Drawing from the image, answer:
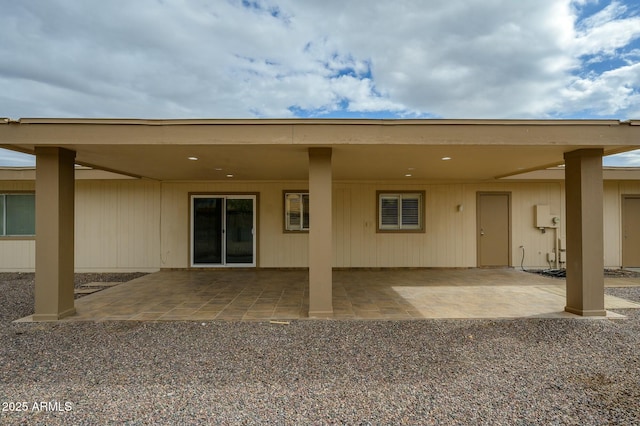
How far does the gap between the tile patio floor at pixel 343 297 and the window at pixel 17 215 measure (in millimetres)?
4062

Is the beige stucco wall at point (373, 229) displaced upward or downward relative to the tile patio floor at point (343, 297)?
upward

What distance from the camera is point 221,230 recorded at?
8508 mm

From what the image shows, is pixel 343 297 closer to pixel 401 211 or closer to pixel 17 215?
pixel 401 211

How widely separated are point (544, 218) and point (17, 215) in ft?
47.2

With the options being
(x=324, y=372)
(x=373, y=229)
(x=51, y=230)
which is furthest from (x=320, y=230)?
(x=373, y=229)

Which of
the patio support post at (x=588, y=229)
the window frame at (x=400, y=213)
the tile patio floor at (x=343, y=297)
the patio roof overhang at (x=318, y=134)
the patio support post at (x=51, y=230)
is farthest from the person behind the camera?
the window frame at (x=400, y=213)

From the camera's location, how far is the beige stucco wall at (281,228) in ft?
27.8

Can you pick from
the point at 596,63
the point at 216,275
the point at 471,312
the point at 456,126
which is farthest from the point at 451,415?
the point at 596,63

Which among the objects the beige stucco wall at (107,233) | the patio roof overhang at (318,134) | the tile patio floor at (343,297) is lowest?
the tile patio floor at (343,297)

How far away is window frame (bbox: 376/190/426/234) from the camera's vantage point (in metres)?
8.62

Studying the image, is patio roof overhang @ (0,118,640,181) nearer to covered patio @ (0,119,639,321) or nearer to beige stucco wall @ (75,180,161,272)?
covered patio @ (0,119,639,321)

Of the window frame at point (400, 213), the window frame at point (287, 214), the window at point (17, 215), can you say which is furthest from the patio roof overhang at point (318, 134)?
the window at point (17, 215)

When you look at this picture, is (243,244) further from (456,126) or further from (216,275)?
(456,126)

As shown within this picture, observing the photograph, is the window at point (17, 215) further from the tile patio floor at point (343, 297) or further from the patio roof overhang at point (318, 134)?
the patio roof overhang at point (318, 134)
